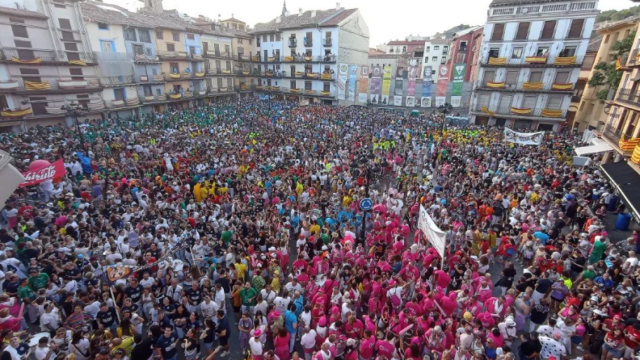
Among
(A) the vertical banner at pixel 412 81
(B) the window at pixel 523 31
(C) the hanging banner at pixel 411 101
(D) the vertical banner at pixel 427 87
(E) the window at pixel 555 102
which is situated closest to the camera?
(B) the window at pixel 523 31

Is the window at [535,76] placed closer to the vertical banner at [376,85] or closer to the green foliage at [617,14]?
the vertical banner at [376,85]

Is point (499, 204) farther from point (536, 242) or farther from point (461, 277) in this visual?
point (461, 277)

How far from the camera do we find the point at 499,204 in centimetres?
1314

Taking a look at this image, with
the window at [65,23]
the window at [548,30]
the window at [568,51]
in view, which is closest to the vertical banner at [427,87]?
the window at [548,30]

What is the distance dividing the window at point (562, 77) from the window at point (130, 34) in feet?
150

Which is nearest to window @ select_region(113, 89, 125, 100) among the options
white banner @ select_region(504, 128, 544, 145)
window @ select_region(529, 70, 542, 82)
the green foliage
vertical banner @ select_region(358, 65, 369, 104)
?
vertical banner @ select_region(358, 65, 369, 104)

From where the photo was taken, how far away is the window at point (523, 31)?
31219 mm

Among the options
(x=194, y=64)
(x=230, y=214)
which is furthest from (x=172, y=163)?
(x=194, y=64)

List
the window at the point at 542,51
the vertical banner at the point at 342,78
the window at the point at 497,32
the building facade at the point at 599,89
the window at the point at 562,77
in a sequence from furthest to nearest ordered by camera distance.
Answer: the vertical banner at the point at 342,78 < the window at the point at 497,32 < the window at the point at 542,51 < the window at the point at 562,77 < the building facade at the point at 599,89

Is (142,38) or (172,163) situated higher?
(142,38)

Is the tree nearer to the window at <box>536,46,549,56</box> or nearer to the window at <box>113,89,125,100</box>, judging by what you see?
the window at <box>536,46,549,56</box>

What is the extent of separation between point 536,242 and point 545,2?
99.8 feet

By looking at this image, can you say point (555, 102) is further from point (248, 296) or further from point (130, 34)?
point (130, 34)

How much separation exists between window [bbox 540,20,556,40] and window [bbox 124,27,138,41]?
43706 mm
